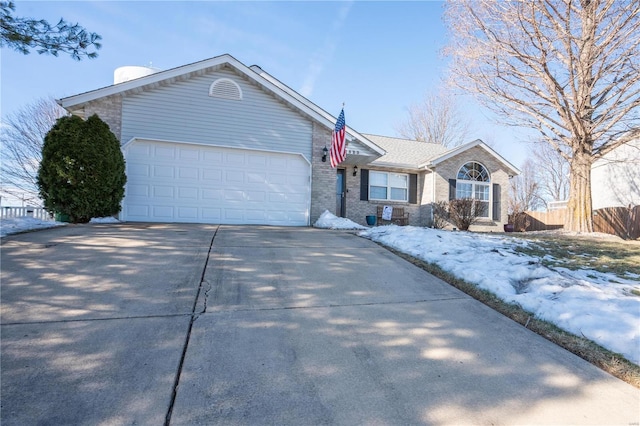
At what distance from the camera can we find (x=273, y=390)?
2344 mm

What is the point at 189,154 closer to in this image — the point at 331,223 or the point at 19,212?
the point at 331,223

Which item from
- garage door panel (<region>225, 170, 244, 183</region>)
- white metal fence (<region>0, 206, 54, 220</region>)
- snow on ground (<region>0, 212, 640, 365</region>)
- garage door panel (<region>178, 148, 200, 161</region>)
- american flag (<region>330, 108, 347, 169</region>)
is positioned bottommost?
snow on ground (<region>0, 212, 640, 365</region>)

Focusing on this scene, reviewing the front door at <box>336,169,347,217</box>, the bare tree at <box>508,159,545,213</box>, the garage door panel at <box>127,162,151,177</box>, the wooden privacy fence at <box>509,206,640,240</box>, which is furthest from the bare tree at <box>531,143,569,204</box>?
the garage door panel at <box>127,162,151,177</box>

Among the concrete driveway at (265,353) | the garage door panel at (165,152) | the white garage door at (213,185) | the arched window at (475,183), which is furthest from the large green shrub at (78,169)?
the arched window at (475,183)

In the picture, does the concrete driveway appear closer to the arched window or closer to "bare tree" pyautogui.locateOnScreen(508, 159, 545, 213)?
the arched window

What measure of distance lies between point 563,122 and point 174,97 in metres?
12.9

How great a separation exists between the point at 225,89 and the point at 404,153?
989 centimetres

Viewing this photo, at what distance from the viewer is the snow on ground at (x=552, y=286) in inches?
128

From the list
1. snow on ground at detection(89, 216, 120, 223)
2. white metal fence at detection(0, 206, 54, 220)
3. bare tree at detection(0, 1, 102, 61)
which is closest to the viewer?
bare tree at detection(0, 1, 102, 61)

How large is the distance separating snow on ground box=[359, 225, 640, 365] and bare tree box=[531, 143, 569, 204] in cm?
3109

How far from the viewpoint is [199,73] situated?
10023 millimetres

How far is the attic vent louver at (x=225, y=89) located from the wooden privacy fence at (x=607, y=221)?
13579 mm

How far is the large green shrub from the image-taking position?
7910 mm

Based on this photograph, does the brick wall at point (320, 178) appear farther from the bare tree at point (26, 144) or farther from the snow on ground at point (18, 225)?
the bare tree at point (26, 144)
